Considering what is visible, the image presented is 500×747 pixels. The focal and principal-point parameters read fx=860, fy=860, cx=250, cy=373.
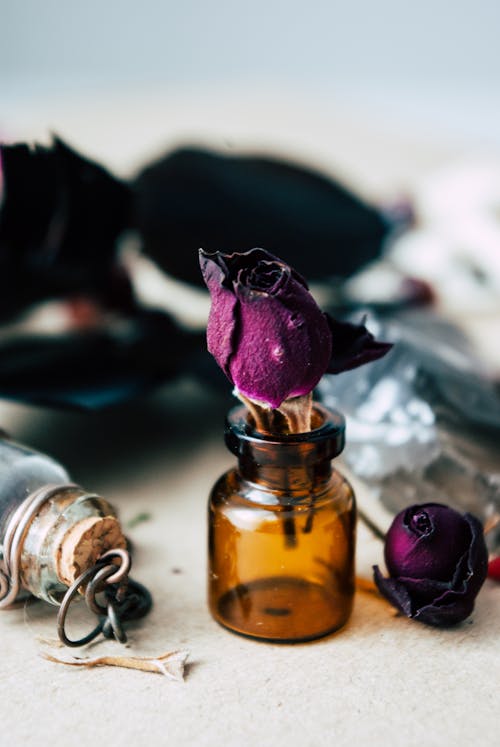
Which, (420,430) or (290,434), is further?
(420,430)

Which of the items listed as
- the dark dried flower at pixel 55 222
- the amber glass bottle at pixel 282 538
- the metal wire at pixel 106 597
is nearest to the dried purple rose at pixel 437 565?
the amber glass bottle at pixel 282 538

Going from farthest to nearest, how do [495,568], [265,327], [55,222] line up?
[55,222] → [495,568] → [265,327]

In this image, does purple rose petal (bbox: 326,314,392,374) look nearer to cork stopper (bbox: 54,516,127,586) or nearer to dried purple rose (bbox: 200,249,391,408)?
dried purple rose (bbox: 200,249,391,408)

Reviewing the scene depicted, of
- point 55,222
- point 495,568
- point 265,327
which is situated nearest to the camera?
point 265,327

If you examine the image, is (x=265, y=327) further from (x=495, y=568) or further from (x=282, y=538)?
(x=495, y=568)

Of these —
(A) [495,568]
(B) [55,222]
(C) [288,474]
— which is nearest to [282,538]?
(C) [288,474]

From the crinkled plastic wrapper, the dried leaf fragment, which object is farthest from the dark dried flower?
the dried leaf fragment

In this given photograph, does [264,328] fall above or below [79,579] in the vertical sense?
above
